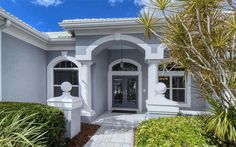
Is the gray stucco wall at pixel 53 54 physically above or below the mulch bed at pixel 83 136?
above

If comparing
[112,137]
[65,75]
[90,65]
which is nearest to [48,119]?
[112,137]

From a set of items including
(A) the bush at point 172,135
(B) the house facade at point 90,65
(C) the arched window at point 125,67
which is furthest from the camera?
(C) the arched window at point 125,67

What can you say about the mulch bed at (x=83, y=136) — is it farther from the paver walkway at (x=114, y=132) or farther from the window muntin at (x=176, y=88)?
the window muntin at (x=176, y=88)

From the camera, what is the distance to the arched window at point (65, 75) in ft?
42.3

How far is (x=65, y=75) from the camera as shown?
13.1 meters

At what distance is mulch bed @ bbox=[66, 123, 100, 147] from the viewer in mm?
7434

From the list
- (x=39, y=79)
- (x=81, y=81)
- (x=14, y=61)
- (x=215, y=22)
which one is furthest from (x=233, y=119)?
(x=39, y=79)

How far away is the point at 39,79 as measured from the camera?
12.0 meters

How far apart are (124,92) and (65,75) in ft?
15.7

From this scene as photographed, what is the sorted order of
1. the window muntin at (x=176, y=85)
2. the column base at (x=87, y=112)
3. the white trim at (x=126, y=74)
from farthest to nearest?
the white trim at (x=126, y=74) → the window muntin at (x=176, y=85) → the column base at (x=87, y=112)

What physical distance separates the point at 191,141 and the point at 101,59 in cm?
987

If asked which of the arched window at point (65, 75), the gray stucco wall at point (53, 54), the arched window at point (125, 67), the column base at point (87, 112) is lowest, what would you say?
the column base at point (87, 112)

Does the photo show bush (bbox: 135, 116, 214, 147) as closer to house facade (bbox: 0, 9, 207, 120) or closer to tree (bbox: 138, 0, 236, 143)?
tree (bbox: 138, 0, 236, 143)

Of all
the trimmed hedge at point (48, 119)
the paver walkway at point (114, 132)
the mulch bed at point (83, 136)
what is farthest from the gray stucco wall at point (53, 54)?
the trimmed hedge at point (48, 119)
